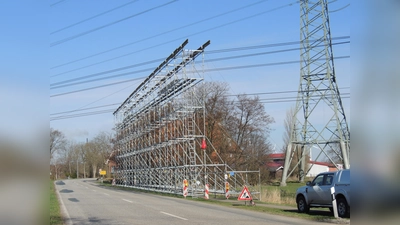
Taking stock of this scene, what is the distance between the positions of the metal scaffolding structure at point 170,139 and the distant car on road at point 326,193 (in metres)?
12.9

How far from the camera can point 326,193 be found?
65.0 feet

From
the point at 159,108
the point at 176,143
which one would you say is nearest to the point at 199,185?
the point at 176,143

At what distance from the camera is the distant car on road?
1775 cm

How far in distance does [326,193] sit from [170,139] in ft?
83.7

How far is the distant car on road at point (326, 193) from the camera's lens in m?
17.8

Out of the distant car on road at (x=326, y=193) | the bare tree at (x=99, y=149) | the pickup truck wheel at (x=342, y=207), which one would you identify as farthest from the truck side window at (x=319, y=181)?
the bare tree at (x=99, y=149)

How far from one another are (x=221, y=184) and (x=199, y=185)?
184cm

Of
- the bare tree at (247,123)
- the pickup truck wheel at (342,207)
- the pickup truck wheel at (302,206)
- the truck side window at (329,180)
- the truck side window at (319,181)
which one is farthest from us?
the bare tree at (247,123)

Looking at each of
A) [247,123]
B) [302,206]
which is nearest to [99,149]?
[247,123]

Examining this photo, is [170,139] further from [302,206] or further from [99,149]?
[99,149]

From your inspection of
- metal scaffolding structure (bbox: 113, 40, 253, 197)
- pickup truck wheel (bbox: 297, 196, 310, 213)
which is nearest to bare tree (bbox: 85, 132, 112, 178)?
metal scaffolding structure (bbox: 113, 40, 253, 197)

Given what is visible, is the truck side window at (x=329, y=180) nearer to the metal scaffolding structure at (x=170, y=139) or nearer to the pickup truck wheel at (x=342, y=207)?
the pickup truck wheel at (x=342, y=207)
